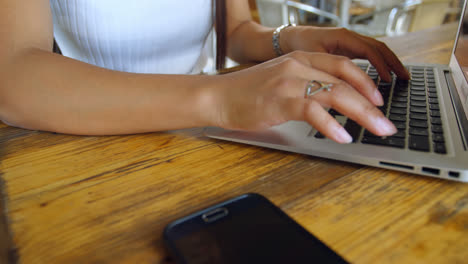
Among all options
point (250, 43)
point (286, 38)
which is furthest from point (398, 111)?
point (250, 43)

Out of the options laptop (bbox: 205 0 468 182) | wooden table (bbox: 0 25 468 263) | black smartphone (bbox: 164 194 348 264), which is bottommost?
wooden table (bbox: 0 25 468 263)

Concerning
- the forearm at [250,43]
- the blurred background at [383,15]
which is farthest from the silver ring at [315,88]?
the blurred background at [383,15]

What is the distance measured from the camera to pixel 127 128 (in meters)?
0.42

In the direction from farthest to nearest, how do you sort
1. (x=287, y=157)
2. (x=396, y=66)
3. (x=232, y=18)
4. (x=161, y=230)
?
(x=232, y=18) → (x=396, y=66) → (x=287, y=157) → (x=161, y=230)

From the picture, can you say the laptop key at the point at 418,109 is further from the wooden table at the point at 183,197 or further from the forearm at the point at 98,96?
the forearm at the point at 98,96

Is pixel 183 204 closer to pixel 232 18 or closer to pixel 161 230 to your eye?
pixel 161 230

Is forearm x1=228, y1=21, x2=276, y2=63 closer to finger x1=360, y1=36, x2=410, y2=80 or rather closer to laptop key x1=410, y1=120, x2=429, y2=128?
finger x1=360, y1=36, x2=410, y2=80

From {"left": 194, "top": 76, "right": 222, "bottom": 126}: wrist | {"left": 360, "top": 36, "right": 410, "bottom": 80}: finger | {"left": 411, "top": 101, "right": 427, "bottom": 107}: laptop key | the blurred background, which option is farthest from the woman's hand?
the blurred background

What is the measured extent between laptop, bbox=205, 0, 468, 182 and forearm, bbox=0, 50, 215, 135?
56 mm

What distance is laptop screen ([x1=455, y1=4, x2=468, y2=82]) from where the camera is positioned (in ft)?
1.72

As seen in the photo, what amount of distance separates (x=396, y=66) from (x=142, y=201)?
496 mm

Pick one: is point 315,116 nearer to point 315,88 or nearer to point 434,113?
point 315,88

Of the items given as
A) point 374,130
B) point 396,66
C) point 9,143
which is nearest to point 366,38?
point 396,66

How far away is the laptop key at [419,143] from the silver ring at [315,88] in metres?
0.10
